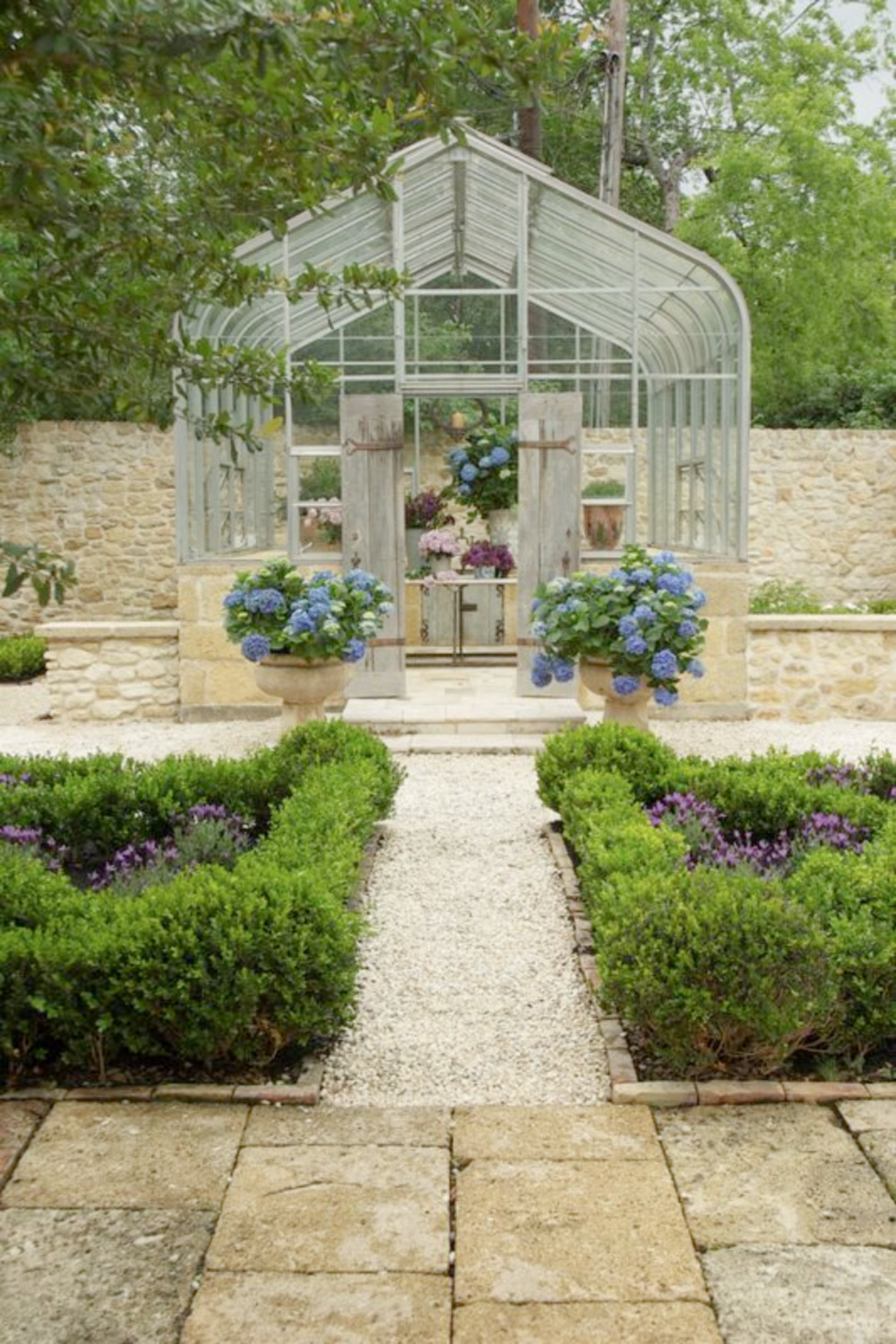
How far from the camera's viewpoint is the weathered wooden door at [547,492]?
10.4 meters

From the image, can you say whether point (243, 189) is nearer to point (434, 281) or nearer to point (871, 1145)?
point (871, 1145)

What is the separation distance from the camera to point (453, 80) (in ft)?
8.80

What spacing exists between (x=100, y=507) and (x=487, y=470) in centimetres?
554

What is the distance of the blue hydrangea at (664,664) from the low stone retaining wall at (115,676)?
12.6 ft

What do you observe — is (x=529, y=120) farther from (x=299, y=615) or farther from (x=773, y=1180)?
(x=773, y=1180)

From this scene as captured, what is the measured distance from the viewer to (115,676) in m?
10.7

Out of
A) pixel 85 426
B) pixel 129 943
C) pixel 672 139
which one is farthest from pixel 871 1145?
pixel 672 139

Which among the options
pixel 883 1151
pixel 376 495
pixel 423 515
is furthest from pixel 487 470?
pixel 883 1151

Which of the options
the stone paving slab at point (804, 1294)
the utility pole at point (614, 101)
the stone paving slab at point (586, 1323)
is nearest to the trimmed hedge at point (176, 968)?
the stone paving slab at point (586, 1323)

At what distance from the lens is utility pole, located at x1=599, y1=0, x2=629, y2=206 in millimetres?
17844

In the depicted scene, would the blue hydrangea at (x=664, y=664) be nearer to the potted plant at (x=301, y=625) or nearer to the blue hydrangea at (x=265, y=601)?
the potted plant at (x=301, y=625)

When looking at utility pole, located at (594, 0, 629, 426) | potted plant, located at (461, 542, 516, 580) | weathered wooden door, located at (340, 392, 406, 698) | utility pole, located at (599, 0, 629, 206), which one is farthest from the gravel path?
utility pole, located at (599, 0, 629, 206)

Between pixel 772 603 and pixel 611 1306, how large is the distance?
11962mm

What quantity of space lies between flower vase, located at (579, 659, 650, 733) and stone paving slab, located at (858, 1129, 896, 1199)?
15.5ft
